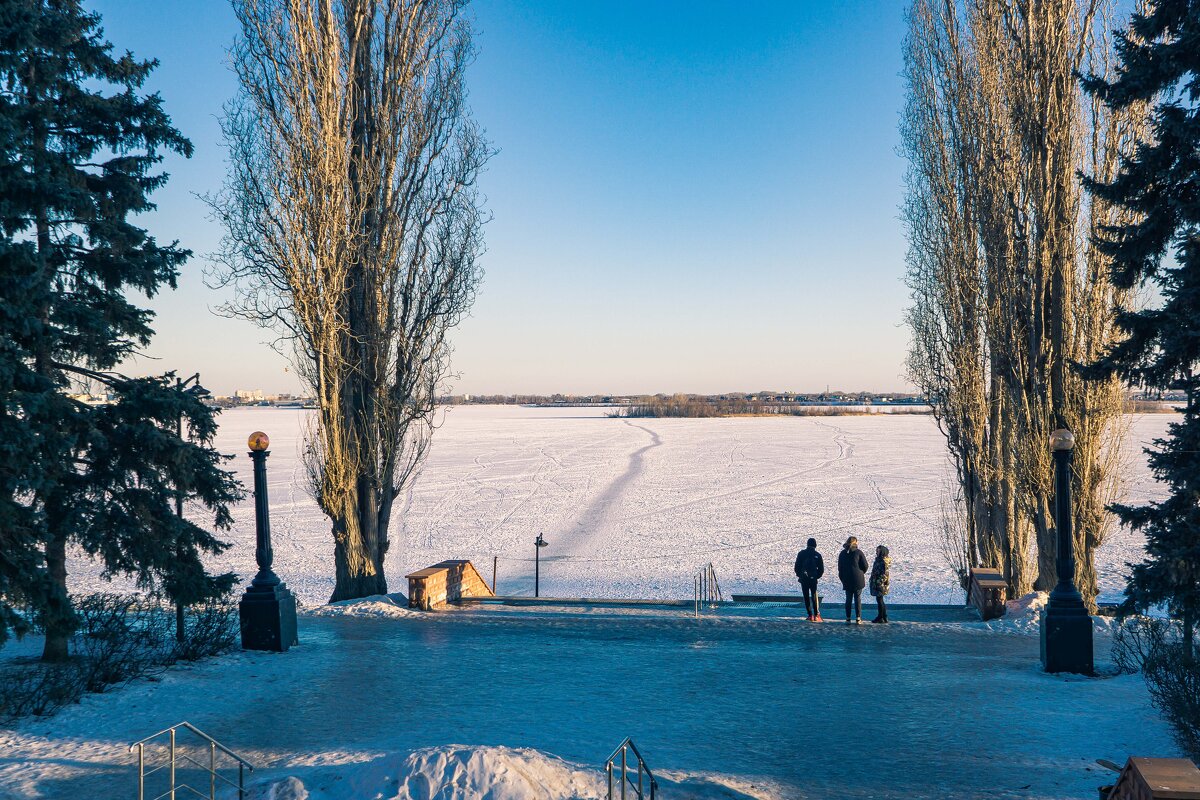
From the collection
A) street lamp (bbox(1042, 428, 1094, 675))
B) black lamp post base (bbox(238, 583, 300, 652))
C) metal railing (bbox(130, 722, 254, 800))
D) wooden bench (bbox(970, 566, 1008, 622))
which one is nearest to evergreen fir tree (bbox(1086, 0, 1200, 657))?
street lamp (bbox(1042, 428, 1094, 675))

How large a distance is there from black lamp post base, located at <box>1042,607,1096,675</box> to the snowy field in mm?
6610

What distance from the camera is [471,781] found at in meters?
5.52

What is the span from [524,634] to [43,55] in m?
9.42

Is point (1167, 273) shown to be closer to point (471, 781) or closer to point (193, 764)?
point (471, 781)

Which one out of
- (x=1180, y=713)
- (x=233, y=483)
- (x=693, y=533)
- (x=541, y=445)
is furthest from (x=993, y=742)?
(x=541, y=445)

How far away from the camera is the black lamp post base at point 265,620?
1027 cm

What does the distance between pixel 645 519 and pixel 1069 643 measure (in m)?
22.3

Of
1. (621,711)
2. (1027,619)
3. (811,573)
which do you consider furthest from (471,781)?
(1027,619)

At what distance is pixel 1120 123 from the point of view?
1342 cm

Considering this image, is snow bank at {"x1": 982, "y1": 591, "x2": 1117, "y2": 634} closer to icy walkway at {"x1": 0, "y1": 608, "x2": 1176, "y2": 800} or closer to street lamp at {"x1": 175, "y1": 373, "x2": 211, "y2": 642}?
icy walkway at {"x1": 0, "y1": 608, "x2": 1176, "y2": 800}

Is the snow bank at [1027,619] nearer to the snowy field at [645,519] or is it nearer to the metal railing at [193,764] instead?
the snowy field at [645,519]

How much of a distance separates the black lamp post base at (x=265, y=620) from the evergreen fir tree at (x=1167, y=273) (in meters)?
10.0

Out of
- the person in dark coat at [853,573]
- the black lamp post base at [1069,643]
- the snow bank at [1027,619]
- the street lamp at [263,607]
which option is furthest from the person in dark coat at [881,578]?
the street lamp at [263,607]

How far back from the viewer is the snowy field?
2208 cm
